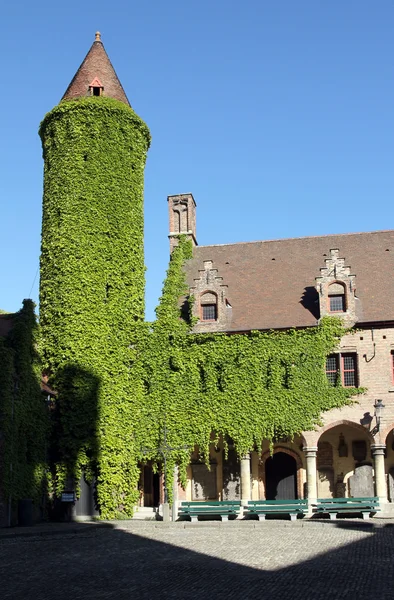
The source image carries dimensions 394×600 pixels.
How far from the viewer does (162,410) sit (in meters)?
31.6

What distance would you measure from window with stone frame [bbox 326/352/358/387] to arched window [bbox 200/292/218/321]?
5.34 meters

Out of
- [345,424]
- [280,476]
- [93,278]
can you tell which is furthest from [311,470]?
[93,278]

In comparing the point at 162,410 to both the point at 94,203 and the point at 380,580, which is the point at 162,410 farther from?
the point at 380,580

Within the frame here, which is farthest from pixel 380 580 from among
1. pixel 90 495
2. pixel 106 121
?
pixel 106 121

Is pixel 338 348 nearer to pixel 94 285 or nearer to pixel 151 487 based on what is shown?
pixel 94 285

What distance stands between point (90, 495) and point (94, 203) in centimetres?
1172

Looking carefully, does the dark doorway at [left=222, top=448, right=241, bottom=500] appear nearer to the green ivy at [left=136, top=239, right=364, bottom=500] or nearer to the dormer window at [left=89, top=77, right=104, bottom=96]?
the green ivy at [left=136, top=239, right=364, bottom=500]

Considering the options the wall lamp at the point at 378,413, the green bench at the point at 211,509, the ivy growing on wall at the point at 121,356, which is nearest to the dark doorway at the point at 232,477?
the ivy growing on wall at the point at 121,356

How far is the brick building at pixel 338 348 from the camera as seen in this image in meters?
30.7

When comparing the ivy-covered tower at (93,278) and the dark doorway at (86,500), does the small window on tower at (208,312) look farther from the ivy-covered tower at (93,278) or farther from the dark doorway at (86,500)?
the dark doorway at (86,500)

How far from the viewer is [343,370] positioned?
3122cm

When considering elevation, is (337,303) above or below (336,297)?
below

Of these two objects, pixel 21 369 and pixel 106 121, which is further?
pixel 106 121

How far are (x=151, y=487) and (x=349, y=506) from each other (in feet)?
34.1
